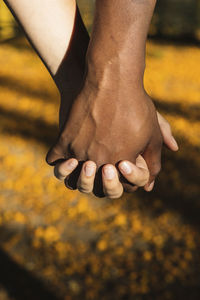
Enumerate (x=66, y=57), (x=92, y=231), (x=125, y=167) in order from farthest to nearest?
(x=92, y=231), (x=66, y=57), (x=125, y=167)

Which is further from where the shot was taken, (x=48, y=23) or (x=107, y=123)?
(x=48, y=23)

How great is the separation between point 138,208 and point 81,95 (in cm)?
282

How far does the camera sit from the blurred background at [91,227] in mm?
3205

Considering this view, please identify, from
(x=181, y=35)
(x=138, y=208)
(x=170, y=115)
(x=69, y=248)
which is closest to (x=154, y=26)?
(x=181, y=35)

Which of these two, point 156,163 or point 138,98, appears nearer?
point 138,98

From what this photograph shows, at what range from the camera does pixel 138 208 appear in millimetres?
4074

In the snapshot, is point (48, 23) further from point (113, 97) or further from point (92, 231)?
point (92, 231)

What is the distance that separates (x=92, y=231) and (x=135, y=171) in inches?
95.1

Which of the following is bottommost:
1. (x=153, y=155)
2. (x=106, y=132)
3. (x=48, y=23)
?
(x=153, y=155)

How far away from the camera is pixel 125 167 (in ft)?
4.72

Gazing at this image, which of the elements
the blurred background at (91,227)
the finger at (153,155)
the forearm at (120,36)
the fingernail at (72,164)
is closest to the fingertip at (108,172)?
the fingernail at (72,164)

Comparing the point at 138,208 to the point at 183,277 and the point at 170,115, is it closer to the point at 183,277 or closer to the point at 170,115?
the point at 183,277

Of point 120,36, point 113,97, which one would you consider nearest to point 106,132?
point 113,97

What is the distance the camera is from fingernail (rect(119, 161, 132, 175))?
143cm
